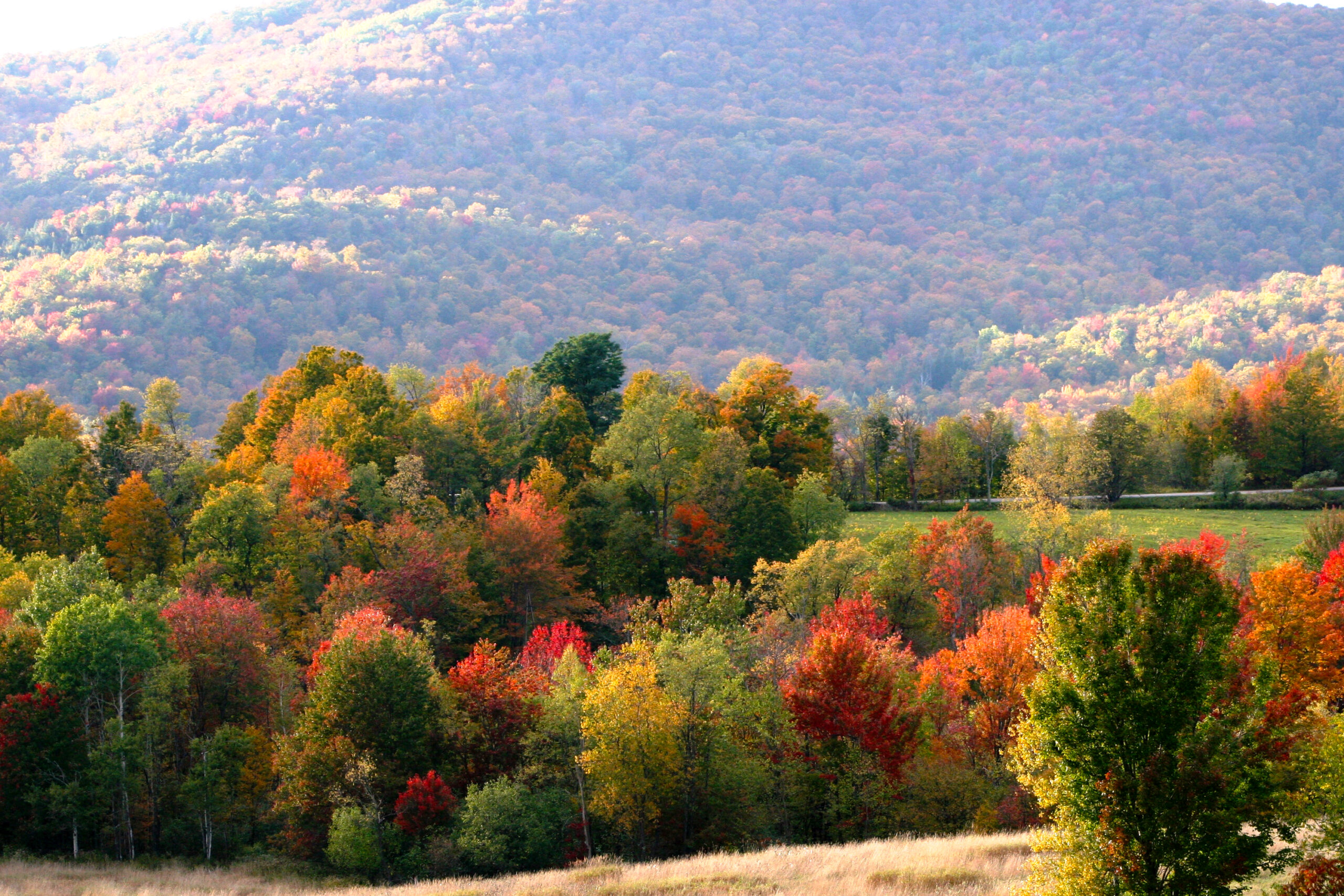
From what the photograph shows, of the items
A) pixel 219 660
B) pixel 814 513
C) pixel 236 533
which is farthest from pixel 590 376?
pixel 219 660

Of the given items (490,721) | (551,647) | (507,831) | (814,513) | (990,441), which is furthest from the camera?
(990,441)

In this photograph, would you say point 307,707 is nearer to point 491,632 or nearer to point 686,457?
point 491,632

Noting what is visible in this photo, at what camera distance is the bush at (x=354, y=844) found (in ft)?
123

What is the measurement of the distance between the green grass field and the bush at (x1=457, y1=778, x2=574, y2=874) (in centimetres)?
3821

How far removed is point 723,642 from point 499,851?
48.1 ft

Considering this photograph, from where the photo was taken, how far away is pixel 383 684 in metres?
41.8

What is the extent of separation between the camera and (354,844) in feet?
123

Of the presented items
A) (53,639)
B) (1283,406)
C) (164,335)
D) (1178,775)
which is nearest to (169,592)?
(53,639)

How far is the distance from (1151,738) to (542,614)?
47.1 m

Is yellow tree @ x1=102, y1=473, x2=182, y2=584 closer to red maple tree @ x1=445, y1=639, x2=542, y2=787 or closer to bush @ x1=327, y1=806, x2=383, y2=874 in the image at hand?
red maple tree @ x1=445, y1=639, x2=542, y2=787

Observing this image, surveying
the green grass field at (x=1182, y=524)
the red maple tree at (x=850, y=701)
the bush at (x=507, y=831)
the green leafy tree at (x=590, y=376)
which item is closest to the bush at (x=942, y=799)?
the red maple tree at (x=850, y=701)

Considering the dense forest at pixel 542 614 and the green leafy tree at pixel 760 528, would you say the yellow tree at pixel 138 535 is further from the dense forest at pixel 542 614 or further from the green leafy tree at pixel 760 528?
the green leafy tree at pixel 760 528

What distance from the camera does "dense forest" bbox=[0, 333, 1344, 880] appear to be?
129 ft

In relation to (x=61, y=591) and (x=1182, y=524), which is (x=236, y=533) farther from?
(x=1182, y=524)
